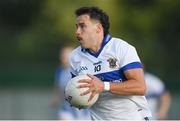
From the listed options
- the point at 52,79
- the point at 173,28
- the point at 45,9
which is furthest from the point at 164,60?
the point at 45,9

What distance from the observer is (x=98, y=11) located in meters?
8.20

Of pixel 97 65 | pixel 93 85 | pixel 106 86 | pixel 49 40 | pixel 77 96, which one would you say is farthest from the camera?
pixel 49 40

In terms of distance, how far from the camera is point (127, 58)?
26.0ft

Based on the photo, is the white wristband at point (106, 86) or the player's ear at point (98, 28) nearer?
the white wristband at point (106, 86)

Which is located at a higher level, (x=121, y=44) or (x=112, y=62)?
(x=121, y=44)

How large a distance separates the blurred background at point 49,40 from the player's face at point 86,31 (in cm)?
1207

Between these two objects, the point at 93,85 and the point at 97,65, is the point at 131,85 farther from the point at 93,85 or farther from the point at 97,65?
the point at 97,65

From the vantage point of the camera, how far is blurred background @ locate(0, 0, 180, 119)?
20828 millimetres

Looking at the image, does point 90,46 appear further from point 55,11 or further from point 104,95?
→ point 55,11

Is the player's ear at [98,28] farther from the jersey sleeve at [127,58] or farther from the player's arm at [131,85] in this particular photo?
the player's arm at [131,85]

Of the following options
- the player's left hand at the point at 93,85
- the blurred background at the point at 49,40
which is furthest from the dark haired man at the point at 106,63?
the blurred background at the point at 49,40

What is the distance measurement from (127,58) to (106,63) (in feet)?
1.01

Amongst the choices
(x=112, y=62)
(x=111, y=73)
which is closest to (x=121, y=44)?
(x=112, y=62)

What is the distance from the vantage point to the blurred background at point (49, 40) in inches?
820
